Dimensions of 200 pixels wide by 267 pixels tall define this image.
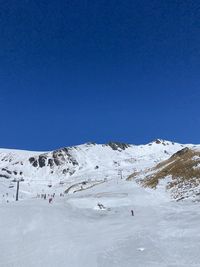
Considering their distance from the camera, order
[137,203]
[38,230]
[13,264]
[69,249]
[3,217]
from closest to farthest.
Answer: [13,264] → [69,249] → [38,230] → [3,217] → [137,203]

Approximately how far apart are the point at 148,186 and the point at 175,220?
35.9 m

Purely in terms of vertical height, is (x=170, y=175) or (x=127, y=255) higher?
(x=170, y=175)

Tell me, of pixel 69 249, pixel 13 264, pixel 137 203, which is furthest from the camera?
pixel 137 203

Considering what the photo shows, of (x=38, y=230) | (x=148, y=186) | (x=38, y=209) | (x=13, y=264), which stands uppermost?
(x=148, y=186)

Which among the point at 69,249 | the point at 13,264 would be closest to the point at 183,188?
the point at 69,249

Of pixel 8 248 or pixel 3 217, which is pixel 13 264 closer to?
pixel 8 248

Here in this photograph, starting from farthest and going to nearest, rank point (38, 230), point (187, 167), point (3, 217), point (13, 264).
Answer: point (187, 167)
point (3, 217)
point (38, 230)
point (13, 264)

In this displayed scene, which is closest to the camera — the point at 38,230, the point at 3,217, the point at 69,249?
the point at 69,249

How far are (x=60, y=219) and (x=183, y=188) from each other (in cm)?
2187

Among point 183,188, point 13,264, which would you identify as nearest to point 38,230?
point 13,264

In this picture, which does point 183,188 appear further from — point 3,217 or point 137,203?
point 3,217

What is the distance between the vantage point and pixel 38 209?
36375mm

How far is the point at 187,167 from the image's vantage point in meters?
59.6

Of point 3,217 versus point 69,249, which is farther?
point 3,217
